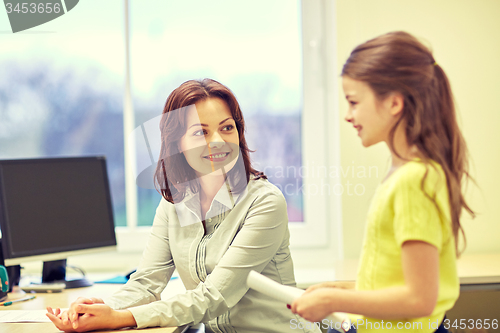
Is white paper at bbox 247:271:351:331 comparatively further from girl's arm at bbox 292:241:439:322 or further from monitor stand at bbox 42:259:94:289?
monitor stand at bbox 42:259:94:289

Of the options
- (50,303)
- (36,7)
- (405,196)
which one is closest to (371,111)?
(405,196)

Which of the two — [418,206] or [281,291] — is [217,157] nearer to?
[281,291]

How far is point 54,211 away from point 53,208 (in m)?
0.01

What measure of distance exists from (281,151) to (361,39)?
0.67 metres

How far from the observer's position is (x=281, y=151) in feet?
6.97

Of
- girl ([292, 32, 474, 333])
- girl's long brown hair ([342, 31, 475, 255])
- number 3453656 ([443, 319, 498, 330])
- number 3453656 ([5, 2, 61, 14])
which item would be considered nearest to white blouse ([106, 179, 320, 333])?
girl ([292, 32, 474, 333])

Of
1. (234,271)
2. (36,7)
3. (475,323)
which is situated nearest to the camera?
(234,271)

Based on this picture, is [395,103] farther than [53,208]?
No

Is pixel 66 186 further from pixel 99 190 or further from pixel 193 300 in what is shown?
pixel 193 300

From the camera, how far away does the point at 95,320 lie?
95 cm

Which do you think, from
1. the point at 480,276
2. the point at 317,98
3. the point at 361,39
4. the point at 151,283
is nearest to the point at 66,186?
the point at 151,283

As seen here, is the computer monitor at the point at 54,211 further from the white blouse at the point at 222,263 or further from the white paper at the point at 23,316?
the white blouse at the point at 222,263

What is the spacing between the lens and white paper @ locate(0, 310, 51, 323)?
1122 mm

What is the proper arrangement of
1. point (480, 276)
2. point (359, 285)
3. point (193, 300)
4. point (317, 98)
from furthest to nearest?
point (317, 98) → point (480, 276) → point (193, 300) → point (359, 285)
